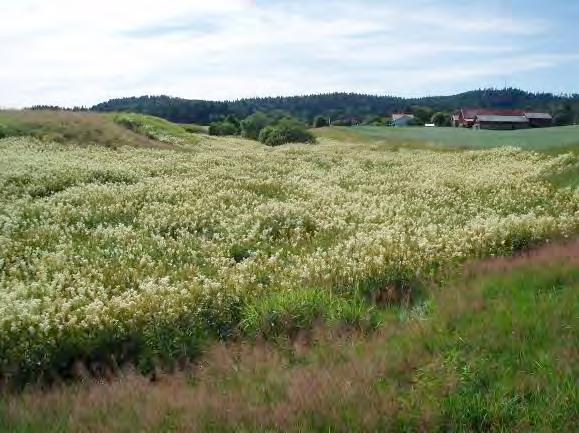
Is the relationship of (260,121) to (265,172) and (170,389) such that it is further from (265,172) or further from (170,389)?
(170,389)

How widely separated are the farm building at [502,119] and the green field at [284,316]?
13094 centimetres

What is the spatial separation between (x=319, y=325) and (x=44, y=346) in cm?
375

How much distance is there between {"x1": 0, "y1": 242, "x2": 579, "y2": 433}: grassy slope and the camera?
5512 millimetres

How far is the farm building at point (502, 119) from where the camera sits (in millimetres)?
142625

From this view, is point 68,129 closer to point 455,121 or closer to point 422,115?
point 455,121

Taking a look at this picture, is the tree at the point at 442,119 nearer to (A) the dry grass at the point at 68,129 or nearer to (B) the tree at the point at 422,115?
(B) the tree at the point at 422,115

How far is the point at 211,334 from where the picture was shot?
8.84 metres

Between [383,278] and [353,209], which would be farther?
[353,209]

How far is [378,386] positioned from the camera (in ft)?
20.1

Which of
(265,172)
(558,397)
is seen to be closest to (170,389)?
(558,397)

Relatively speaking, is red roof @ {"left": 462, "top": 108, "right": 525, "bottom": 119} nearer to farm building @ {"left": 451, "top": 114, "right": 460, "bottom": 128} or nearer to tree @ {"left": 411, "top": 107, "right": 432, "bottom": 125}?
farm building @ {"left": 451, "top": 114, "right": 460, "bottom": 128}

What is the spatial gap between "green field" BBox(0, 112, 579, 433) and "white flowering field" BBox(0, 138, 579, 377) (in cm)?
5

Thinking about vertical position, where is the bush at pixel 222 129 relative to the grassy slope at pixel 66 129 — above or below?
above

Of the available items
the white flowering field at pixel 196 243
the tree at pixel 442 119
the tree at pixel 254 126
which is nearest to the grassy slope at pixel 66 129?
the white flowering field at pixel 196 243
